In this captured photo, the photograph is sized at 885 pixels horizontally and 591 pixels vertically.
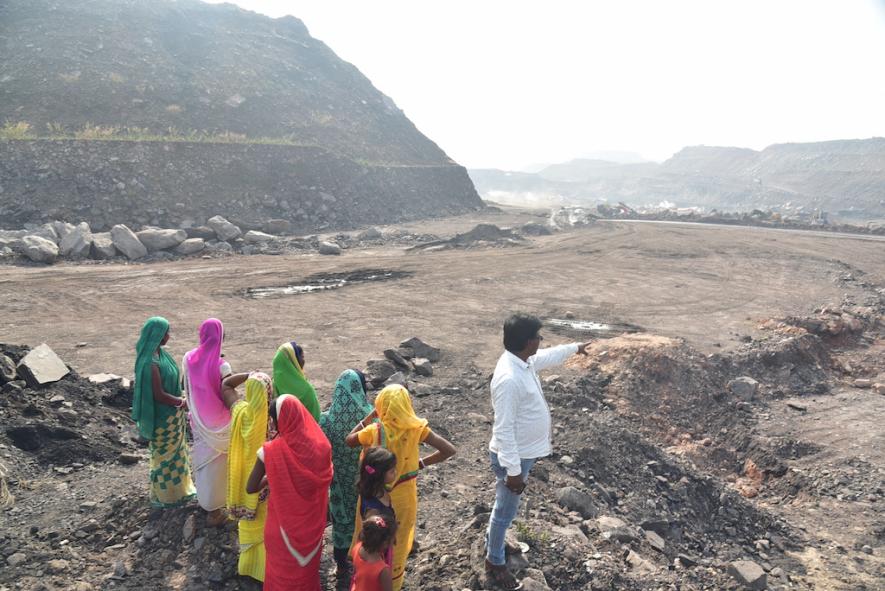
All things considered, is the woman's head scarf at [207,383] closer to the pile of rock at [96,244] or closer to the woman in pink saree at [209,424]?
the woman in pink saree at [209,424]

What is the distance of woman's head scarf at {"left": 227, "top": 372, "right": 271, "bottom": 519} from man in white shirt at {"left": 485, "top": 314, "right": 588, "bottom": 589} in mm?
1397

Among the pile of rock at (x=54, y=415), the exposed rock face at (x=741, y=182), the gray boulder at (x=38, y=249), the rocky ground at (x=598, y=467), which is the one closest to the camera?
the rocky ground at (x=598, y=467)

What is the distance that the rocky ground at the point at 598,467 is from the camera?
3709mm

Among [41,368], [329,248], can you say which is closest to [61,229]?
[329,248]

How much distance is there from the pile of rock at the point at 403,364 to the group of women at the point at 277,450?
2.85 metres

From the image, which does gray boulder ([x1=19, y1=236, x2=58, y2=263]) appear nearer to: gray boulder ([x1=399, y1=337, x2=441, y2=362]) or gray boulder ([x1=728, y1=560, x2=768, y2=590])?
gray boulder ([x1=399, y1=337, x2=441, y2=362])

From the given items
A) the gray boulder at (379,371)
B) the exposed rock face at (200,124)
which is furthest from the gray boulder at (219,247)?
the gray boulder at (379,371)

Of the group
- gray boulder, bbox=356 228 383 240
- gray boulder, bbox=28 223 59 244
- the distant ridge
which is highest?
the distant ridge

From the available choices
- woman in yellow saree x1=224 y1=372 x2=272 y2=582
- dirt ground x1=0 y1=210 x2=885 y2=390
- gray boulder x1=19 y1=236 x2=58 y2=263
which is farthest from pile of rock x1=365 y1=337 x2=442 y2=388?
gray boulder x1=19 y1=236 x2=58 y2=263

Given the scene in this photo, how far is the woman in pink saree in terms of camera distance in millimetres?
3777

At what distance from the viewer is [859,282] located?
16.6 meters

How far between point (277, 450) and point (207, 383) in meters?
1.21

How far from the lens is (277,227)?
839 inches

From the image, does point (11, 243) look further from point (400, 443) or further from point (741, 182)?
point (741, 182)
